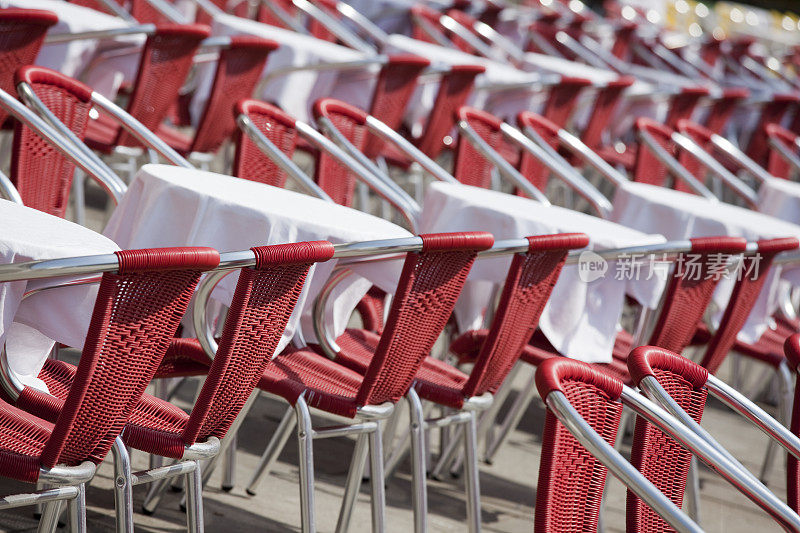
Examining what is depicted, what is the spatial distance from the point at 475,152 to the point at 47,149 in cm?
205

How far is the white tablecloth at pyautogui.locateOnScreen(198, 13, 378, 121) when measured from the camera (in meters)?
5.36

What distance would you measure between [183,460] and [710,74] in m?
9.22

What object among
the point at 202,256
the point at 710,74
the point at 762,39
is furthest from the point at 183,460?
the point at 762,39

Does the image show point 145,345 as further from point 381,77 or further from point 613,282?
point 381,77

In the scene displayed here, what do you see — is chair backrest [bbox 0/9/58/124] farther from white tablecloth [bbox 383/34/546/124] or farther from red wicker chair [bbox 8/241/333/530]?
white tablecloth [bbox 383/34/546/124]

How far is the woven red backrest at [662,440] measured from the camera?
1994 millimetres

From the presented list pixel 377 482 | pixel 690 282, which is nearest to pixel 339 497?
pixel 377 482

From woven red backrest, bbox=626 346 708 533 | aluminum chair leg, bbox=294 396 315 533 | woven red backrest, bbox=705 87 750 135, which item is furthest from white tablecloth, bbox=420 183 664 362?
woven red backrest, bbox=705 87 750 135

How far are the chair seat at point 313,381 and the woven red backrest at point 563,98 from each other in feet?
11.5

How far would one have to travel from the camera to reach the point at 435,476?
380 cm

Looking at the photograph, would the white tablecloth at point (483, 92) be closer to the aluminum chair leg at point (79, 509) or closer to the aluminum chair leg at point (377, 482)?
the aluminum chair leg at point (377, 482)

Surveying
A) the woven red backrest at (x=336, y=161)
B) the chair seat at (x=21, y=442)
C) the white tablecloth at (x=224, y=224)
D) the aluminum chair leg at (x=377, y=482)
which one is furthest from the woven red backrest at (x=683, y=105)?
the chair seat at (x=21, y=442)

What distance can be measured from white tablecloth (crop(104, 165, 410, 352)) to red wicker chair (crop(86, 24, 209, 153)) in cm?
119

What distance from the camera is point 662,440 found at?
79.5 inches
